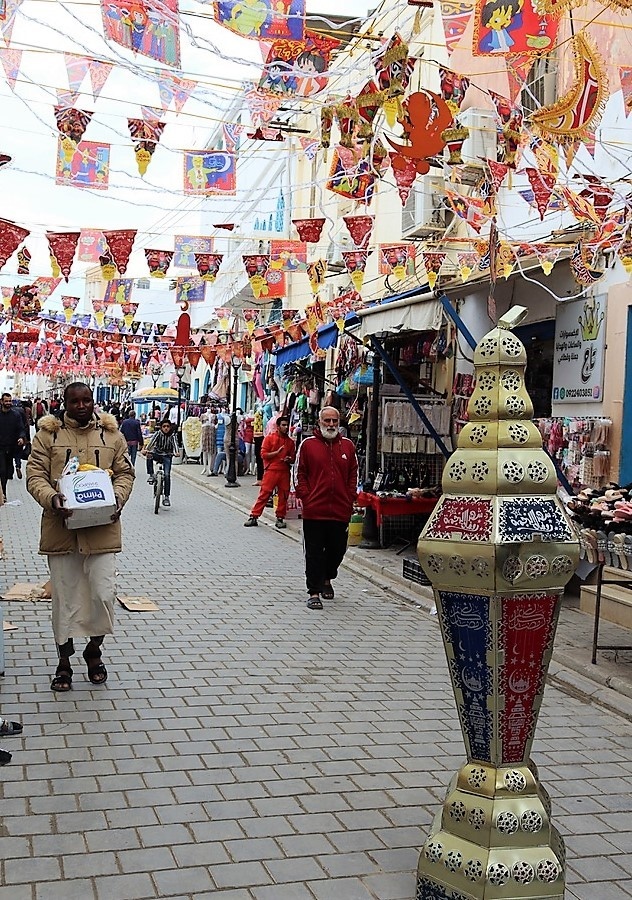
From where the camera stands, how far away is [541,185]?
9.27 meters

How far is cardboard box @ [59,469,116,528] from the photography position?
18.6 feet

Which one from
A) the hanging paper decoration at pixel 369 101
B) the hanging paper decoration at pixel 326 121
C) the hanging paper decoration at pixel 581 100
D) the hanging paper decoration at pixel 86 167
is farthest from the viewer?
the hanging paper decoration at pixel 86 167

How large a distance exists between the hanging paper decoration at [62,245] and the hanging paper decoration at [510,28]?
28.9 feet

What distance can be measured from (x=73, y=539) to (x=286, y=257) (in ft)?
34.9

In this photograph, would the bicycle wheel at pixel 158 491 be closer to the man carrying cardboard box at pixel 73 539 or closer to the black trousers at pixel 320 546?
the black trousers at pixel 320 546

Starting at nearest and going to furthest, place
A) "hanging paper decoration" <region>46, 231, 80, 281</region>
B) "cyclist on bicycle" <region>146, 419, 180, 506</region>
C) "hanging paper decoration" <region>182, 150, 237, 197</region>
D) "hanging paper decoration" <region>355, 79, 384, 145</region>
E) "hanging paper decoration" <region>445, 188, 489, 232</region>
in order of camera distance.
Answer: "hanging paper decoration" <region>355, 79, 384, 145</region>
"hanging paper decoration" <region>182, 150, 237, 197</region>
"hanging paper decoration" <region>445, 188, 489, 232</region>
"hanging paper decoration" <region>46, 231, 80, 281</region>
"cyclist on bicycle" <region>146, 419, 180, 506</region>

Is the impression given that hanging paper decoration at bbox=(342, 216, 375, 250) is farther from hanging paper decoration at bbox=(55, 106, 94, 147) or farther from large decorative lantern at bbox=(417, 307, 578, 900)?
large decorative lantern at bbox=(417, 307, 578, 900)

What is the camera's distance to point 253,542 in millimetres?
14125

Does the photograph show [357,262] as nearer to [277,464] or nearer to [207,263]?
[207,263]

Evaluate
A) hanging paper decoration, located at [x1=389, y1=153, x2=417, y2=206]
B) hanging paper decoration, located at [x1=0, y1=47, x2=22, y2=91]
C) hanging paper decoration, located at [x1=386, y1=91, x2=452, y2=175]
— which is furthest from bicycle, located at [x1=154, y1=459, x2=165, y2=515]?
hanging paper decoration, located at [x1=386, y1=91, x2=452, y2=175]

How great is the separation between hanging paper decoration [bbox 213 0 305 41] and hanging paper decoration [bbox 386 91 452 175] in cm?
144

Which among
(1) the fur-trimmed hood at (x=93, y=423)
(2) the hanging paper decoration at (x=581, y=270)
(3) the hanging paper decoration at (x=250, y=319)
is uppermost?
(3) the hanging paper decoration at (x=250, y=319)

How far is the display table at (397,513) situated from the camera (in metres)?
12.3

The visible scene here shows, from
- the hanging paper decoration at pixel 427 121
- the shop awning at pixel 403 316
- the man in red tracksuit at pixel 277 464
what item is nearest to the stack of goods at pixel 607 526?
the hanging paper decoration at pixel 427 121
